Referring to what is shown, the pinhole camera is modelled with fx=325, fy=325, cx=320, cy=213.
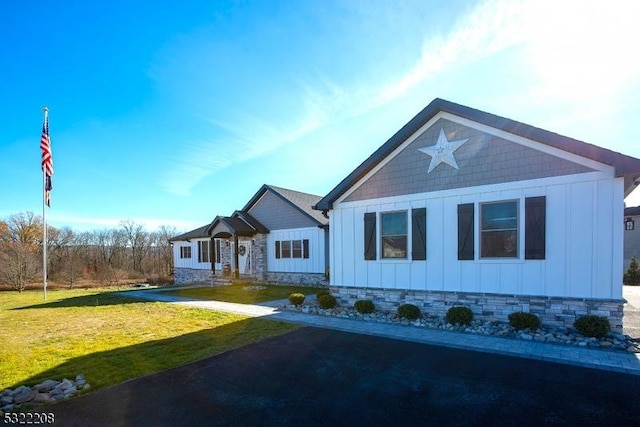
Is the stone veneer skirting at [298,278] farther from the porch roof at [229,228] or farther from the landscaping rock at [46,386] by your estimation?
the landscaping rock at [46,386]

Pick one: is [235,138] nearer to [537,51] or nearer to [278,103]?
[278,103]

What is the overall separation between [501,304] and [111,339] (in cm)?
997

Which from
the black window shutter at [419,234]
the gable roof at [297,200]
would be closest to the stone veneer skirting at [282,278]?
the gable roof at [297,200]

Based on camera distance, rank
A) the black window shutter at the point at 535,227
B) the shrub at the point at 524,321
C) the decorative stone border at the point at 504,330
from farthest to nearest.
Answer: the black window shutter at the point at 535,227 < the shrub at the point at 524,321 < the decorative stone border at the point at 504,330

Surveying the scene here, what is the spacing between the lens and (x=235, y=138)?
49.4ft

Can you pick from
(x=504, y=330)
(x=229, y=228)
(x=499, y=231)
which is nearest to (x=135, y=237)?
(x=229, y=228)

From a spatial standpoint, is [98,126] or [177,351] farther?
[98,126]

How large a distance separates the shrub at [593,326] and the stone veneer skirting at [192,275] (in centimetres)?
2093

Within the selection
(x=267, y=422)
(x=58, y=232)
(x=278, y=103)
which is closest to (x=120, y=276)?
(x=58, y=232)

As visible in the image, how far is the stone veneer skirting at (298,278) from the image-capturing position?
61.0 ft

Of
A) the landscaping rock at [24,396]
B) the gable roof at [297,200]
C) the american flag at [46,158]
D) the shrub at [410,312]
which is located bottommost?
the shrub at [410,312]

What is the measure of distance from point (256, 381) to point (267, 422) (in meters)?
1.38

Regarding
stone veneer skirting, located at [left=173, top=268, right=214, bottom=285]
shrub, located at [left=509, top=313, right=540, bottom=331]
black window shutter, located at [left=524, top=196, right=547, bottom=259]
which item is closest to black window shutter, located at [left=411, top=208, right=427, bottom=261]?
black window shutter, located at [left=524, top=196, right=547, bottom=259]

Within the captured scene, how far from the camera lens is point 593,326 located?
7.09 metres
